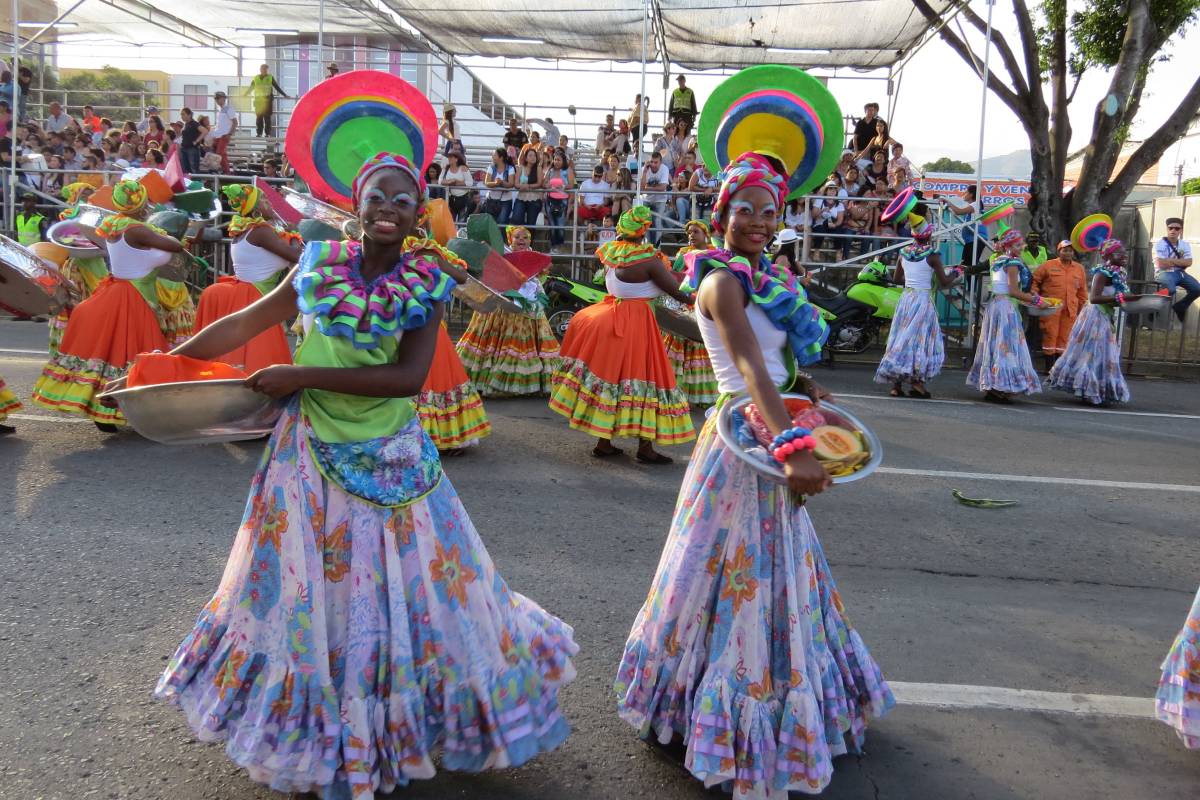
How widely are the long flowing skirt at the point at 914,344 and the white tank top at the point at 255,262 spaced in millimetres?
6542

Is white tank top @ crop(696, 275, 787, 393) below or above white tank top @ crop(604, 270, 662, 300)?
below

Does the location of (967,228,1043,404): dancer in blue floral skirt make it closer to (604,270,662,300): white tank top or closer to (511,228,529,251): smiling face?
(604,270,662,300): white tank top

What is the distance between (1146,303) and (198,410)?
433 inches

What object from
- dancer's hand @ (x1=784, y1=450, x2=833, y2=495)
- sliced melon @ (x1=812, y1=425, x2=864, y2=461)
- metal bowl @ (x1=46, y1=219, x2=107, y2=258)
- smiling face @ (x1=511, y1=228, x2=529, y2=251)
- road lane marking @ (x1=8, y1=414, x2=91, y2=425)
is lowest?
road lane marking @ (x1=8, y1=414, x2=91, y2=425)

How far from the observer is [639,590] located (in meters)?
4.82

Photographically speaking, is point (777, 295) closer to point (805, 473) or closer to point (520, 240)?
point (805, 473)

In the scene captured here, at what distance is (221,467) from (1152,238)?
21.7 metres

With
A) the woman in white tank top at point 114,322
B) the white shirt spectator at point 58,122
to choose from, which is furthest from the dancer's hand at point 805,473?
the white shirt spectator at point 58,122

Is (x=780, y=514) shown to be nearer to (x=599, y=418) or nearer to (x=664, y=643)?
(x=664, y=643)

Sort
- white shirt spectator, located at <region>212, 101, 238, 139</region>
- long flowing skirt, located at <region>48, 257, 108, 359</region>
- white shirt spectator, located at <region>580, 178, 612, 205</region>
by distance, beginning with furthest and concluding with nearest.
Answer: white shirt spectator, located at <region>212, 101, 238, 139</region>
white shirt spectator, located at <region>580, 178, 612, 205</region>
long flowing skirt, located at <region>48, 257, 108, 359</region>

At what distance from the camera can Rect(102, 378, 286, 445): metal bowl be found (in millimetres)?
2672

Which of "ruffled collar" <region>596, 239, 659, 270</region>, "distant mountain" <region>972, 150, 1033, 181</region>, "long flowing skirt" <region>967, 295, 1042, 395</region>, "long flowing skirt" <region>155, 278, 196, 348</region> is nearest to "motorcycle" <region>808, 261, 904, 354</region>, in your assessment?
"long flowing skirt" <region>967, 295, 1042, 395</region>

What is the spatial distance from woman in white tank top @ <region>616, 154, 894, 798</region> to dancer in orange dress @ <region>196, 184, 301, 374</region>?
4786 millimetres

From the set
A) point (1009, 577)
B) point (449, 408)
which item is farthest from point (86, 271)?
point (1009, 577)
